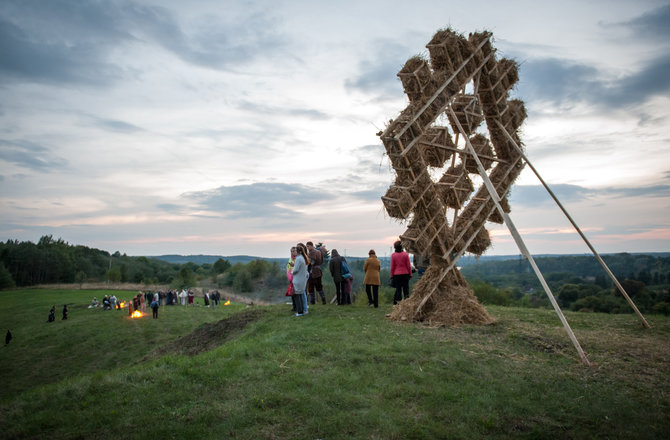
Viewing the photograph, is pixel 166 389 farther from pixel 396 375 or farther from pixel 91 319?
pixel 91 319

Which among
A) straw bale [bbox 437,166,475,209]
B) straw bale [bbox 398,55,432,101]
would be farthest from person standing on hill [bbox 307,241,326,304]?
straw bale [bbox 398,55,432,101]

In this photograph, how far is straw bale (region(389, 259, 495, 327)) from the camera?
11.7 meters

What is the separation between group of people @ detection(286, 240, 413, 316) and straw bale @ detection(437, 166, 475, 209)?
2.63 metres

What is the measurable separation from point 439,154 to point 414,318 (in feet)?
17.6

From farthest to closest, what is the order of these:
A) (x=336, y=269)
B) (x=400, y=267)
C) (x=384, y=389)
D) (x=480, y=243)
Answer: (x=336, y=269) < (x=400, y=267) < (x=480, y=243) < (x=384, y=389)

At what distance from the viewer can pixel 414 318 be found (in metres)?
12.0

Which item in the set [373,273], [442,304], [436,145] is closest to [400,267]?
[373,273]

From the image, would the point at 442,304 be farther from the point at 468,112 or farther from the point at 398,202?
the point at 468,112

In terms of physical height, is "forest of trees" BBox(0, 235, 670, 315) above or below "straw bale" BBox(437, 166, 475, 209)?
below

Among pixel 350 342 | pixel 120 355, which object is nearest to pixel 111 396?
pixel 350 342

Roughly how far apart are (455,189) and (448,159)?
1.07 meters

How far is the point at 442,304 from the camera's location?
12.0 meters

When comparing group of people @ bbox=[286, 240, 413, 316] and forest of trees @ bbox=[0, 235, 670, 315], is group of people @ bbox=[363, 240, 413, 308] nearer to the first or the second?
group of people @ bbox=[286, 240, 413, 316]

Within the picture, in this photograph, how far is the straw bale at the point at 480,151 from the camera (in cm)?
1359
